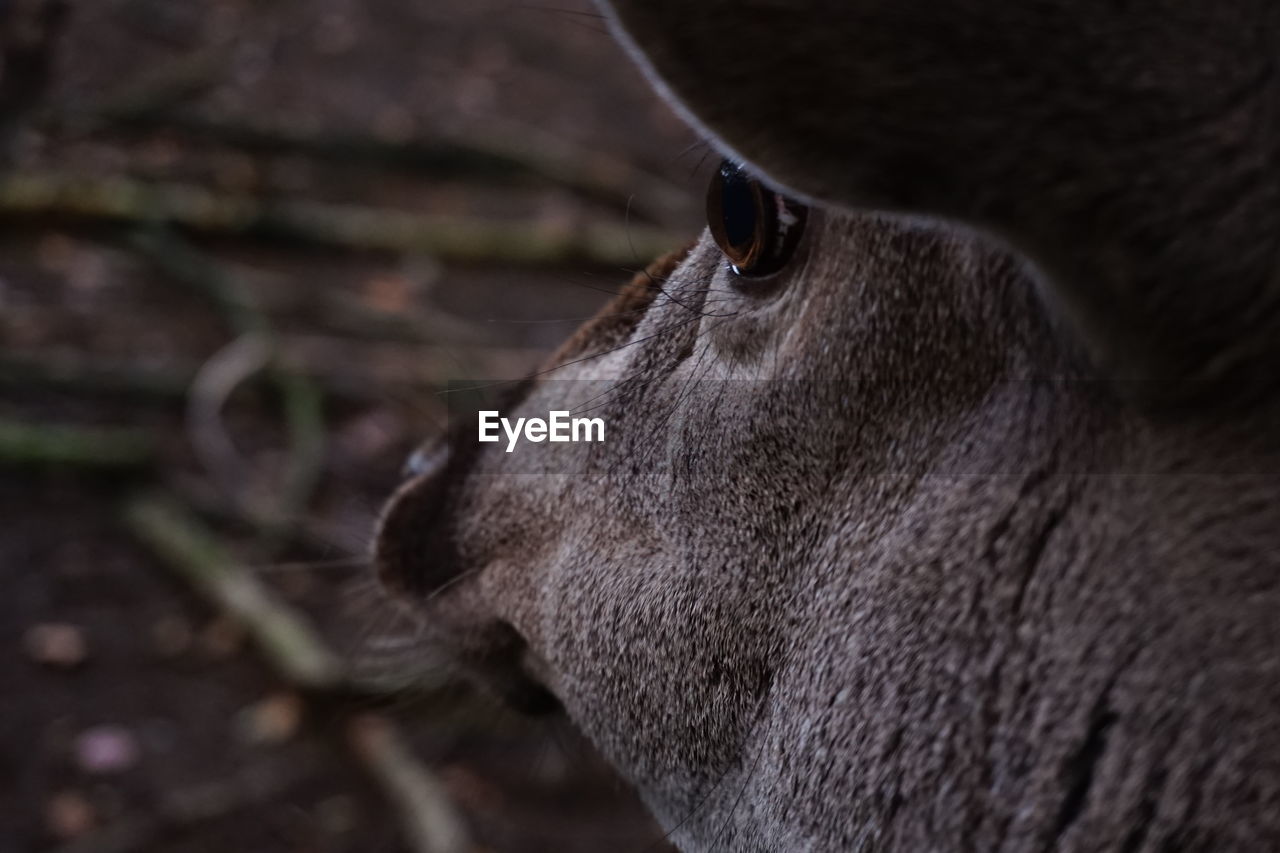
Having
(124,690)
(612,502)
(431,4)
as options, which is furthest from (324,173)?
(612,502)

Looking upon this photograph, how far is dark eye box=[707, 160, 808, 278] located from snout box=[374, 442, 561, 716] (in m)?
0.80

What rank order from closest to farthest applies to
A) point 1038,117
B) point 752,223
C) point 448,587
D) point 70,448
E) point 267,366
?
1. point 1038,117
2. point 752,223
3. point 448,587
4. point 70,448
5. point 267,366

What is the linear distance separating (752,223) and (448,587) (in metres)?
0.96

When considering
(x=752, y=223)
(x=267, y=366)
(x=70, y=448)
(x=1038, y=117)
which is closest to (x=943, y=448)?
(x=752, y=223)

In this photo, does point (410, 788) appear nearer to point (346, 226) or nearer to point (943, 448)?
point (943, 448)

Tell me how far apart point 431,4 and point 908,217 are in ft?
36.7

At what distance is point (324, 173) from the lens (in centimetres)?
859

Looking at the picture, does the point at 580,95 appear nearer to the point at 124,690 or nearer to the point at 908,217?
the point at 124,690

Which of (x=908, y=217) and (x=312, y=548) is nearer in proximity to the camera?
(x=908, y=217)

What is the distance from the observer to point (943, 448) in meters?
1.24

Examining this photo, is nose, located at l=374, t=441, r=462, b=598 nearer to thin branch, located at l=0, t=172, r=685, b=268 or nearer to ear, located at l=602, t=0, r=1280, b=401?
ear, located at l=602, t=0, r=1280, b=401

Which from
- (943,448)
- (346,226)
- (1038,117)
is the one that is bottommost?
(346,226)

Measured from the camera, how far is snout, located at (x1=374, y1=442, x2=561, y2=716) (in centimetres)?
206

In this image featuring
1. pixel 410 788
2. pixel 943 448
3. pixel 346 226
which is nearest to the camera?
pixel 943 448
